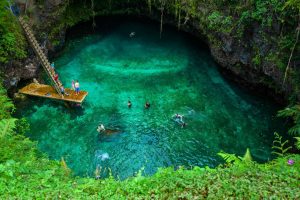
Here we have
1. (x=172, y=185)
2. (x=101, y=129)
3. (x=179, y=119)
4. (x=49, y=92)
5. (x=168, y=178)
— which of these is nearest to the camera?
(x=172, y=185)

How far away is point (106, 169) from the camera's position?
15172mm

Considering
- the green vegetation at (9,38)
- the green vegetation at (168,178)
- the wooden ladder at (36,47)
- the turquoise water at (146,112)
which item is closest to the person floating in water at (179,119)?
the turquoise water at (146,112)

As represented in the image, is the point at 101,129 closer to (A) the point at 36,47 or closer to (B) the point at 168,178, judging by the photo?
(A) the point at 36,47

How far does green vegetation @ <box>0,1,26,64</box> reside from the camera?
18.0 m

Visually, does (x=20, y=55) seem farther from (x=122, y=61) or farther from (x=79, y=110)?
(x=122, y=61)

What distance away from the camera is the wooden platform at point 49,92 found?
730 inches

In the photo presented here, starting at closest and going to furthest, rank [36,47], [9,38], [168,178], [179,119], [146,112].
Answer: [168,178], [179,119], [9,38], [146,112], [36,47]

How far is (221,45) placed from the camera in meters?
20.9

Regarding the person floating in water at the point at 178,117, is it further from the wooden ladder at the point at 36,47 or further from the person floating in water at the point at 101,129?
the wooden ladder at the point at 36,47

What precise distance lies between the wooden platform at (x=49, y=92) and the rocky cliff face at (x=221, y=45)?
2.78 feet

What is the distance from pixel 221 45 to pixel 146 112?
7.25 m

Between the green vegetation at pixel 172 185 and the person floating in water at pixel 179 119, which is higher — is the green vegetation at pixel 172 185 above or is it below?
above

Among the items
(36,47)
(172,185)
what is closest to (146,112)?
(36,47)

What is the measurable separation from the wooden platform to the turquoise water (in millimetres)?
530
